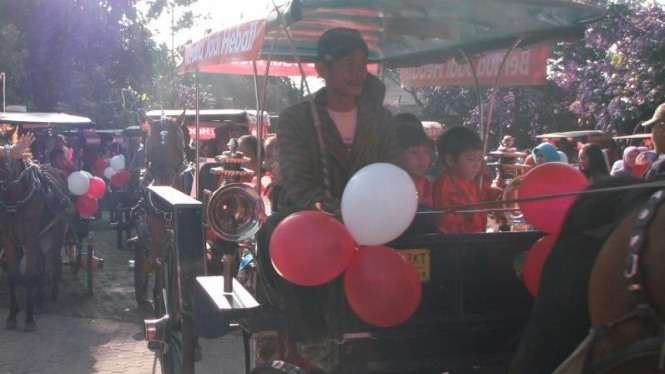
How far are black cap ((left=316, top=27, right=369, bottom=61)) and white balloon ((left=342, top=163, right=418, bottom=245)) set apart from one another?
898mm

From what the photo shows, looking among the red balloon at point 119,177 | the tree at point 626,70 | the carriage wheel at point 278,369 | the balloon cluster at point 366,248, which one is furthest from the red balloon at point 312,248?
the tree at point 626,70

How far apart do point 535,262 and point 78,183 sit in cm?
849

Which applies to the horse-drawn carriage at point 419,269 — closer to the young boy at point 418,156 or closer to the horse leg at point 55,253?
the young boy at point 418,156

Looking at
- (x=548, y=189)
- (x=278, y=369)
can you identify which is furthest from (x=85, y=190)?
(x=548, y=189)

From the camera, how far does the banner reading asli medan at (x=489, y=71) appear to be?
16.9 feet

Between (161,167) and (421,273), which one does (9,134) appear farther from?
(421,273)

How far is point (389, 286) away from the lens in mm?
3203

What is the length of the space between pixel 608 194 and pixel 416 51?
9.81ft

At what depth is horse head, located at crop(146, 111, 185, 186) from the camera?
28.4ft

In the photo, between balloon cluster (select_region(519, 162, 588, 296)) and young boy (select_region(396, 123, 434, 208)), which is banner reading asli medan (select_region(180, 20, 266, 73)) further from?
balloon cluster (select_region(519, 162, 588, 296))

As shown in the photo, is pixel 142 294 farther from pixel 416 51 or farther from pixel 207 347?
pixel 416 51

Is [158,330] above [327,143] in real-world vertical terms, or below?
below

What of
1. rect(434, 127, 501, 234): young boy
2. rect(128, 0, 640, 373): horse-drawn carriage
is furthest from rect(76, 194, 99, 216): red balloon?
rect(434, 127, 501, 234): young boy

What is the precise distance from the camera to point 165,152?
8.66 meters
